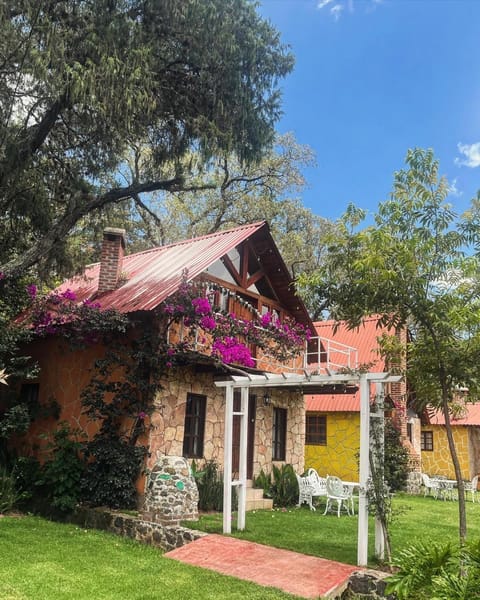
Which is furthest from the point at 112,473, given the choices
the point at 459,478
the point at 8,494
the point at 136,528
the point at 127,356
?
the point at 459,478

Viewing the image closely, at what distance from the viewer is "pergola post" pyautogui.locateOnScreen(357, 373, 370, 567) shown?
725 centimetres

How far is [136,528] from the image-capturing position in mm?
8820

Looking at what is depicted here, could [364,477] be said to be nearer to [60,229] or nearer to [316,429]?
[60,229]

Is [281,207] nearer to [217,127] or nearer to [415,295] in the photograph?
[217,127]

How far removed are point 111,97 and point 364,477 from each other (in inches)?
280

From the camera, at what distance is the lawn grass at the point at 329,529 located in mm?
8383

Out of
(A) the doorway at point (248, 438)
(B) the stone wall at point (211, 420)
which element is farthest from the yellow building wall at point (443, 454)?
(A) the doorway at point (248, 438)

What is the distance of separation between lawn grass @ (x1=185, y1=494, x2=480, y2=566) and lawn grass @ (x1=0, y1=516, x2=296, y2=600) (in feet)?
5.63

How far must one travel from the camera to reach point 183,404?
39.0 feet

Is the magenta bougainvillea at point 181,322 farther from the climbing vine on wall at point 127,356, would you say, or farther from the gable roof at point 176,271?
the gable roof at point 176,271

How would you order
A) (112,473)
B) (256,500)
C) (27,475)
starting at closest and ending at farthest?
(112,473)
(27,475)
(256,500)

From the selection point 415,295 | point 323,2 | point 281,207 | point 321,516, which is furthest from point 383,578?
point 281,207

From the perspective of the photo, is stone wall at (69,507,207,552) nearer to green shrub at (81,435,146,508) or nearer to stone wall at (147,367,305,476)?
green shrub at (81,435,146,508)

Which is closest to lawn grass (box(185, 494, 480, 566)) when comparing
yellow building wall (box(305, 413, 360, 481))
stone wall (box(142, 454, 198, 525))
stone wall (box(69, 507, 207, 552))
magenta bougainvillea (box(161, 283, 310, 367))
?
stone wall (box(142, 454, 198, 525))
